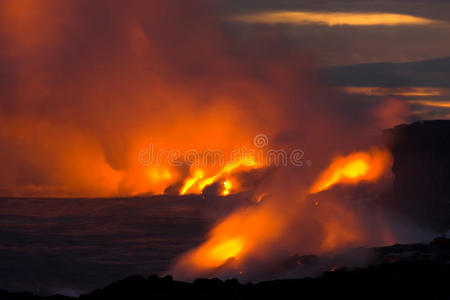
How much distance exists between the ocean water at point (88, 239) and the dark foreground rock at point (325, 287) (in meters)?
20.5

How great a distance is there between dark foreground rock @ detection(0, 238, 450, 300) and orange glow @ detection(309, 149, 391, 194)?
58.3 m

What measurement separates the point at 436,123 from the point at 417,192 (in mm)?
10507

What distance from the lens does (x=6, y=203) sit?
12988cm

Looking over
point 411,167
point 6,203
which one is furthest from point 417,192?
point 6,203

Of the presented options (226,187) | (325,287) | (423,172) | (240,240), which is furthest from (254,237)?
(226,187)

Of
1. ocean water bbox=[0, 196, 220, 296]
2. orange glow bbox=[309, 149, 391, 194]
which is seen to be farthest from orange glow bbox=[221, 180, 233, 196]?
orange glow bbox=[309, 149, 391, 194]

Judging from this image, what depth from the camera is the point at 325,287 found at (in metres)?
24.8

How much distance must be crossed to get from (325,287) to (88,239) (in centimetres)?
5541

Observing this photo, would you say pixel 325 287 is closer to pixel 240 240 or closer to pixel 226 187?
pixel 240 240

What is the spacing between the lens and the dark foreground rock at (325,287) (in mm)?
23617

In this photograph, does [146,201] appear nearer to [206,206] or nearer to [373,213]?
[206,206]

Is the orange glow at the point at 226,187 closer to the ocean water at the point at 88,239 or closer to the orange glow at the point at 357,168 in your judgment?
the ocean water at the point at 88,239

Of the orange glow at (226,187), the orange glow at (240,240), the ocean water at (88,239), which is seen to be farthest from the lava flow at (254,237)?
the orange glow at (226,187)

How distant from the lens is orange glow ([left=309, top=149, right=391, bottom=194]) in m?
86.0
